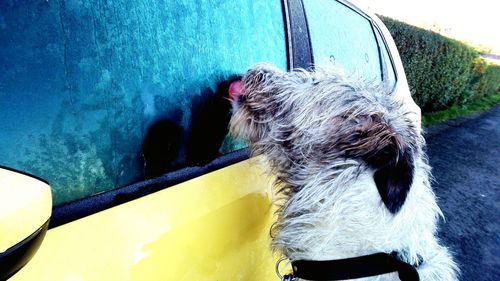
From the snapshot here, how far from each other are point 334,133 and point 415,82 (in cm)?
1137

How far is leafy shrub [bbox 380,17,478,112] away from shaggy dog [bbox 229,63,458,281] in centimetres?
929

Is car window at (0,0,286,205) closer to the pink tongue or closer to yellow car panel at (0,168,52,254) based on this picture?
the pink tongue

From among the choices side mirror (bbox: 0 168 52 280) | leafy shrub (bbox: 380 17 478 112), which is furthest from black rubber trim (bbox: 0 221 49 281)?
leafy shrub (bbox: 380 17 478 112)

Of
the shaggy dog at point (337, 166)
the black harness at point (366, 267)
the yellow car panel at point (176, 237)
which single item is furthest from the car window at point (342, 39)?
the black harness at point (366, 267)

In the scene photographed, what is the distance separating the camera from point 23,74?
1.10 meters

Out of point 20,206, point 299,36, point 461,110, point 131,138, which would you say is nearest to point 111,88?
point 131,138

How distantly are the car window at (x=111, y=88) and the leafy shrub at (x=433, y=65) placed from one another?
390 inches

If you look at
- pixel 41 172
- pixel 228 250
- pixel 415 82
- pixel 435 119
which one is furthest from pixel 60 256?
pixel 435 119

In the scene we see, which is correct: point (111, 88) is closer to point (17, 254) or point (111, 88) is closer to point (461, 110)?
point (17, 254)

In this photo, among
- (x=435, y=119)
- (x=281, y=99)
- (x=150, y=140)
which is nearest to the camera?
(x=150, y=140)

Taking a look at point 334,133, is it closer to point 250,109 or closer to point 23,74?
point 250,109

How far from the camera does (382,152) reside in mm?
1848

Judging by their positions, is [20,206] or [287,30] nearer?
[20,206]

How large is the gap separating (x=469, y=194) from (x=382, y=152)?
6.61 meters
